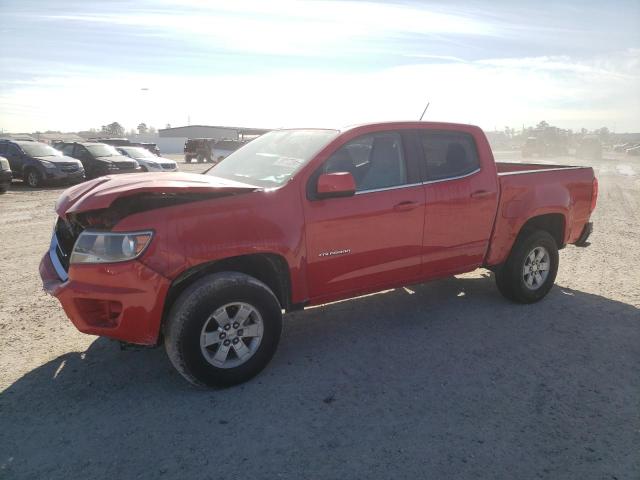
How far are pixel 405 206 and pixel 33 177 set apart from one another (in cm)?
1566

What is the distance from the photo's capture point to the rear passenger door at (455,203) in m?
4.16

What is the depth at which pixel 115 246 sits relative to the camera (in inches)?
115

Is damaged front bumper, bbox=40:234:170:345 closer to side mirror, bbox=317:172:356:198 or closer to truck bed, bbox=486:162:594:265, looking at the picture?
side mirror, bbox=317:172:356:198

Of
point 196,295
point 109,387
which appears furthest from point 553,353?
point 109,387

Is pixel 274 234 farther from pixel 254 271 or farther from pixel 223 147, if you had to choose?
pixel 223 147

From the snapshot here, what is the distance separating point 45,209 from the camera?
10898 mm

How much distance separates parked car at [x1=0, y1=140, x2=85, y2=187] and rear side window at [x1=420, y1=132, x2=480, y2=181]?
14818 mm

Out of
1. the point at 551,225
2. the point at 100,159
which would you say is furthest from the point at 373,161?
the point at 100,159

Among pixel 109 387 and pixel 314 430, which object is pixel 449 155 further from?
pixel 109 387

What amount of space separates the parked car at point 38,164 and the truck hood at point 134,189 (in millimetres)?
13773

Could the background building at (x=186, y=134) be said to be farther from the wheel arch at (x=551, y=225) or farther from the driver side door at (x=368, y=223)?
the driver side door at (x=368, y=223)

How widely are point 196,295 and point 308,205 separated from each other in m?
1.05

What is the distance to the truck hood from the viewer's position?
2967 mm

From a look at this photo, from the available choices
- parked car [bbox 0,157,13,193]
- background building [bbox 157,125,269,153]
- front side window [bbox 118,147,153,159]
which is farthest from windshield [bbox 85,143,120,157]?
background building [bbox 157,125,269,153]
